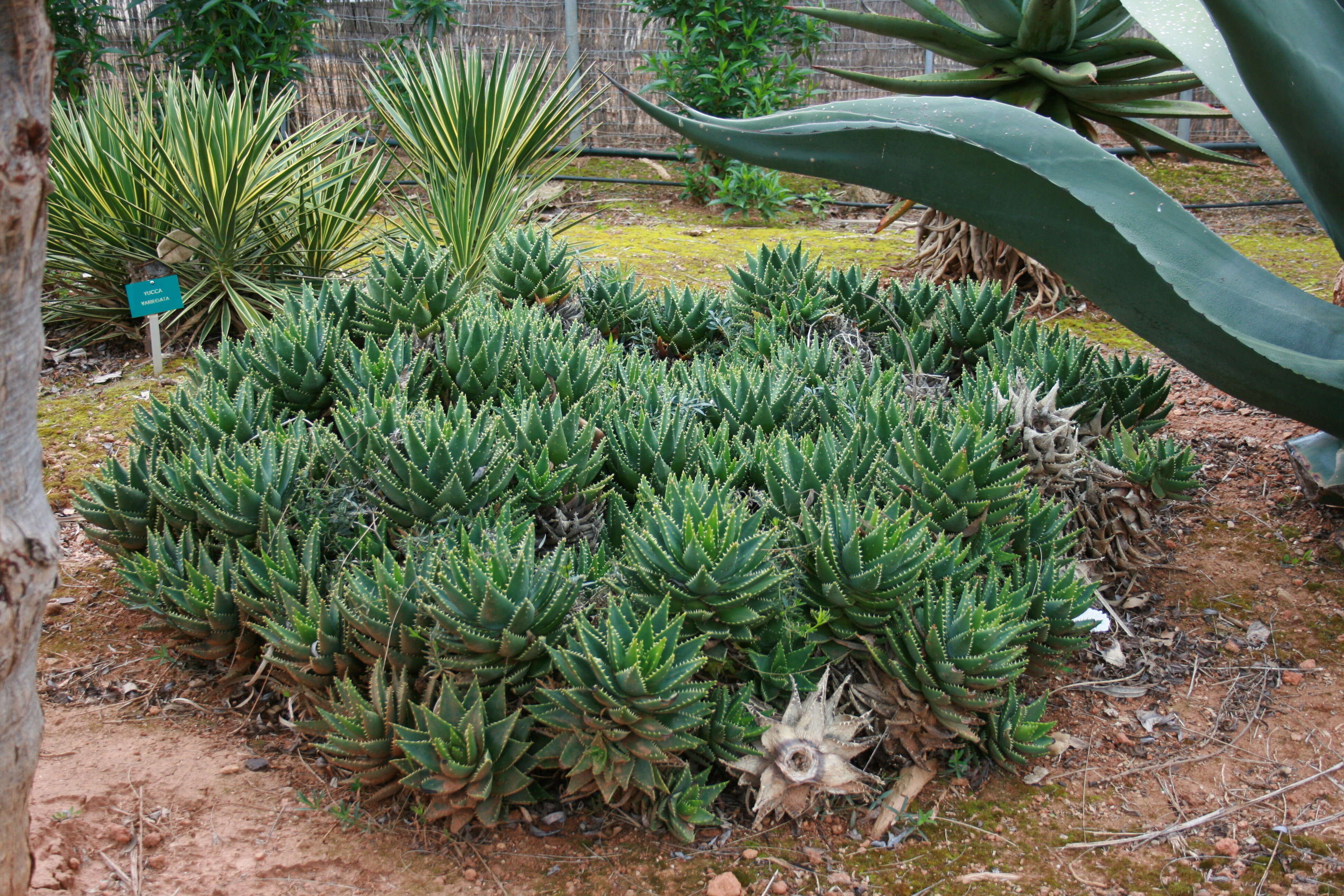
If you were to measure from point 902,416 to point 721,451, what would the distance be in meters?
0.49

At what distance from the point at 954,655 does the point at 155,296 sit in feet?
10.1

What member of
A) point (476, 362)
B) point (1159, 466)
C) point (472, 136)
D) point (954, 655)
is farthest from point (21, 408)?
point (472, 136)

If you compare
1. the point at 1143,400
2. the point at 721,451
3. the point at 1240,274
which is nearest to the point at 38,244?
the point at 721,451

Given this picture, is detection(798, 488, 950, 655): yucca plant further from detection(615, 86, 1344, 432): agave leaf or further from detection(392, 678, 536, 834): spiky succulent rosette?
detection(615, 86, 1344, 432): agave leaf

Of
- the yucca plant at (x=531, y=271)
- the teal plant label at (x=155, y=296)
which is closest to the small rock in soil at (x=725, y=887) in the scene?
the yucca plant at (x=531, y=271)

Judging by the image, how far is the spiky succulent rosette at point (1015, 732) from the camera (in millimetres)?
1859

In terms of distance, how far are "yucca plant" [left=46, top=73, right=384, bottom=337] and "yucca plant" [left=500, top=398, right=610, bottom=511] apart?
6.76ft

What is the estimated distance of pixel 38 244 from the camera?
41.6 inches

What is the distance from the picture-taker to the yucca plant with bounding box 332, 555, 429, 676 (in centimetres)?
175

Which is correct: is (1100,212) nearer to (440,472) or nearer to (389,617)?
(440,472)

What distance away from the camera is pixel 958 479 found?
81.6 inches

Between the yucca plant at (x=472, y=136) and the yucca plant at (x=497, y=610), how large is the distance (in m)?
2.20

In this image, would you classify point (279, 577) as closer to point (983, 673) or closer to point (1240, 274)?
point (983, 673)

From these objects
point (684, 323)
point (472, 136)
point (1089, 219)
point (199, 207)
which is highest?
point (472, 136)
